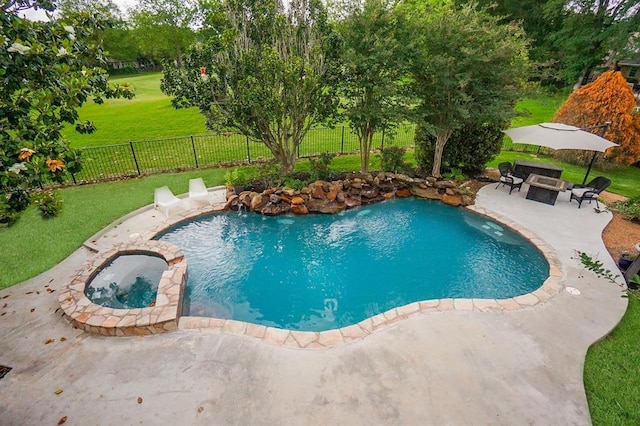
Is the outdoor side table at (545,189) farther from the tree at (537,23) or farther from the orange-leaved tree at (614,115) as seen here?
the tree at (537,23)

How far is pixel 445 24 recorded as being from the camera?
8.88 m

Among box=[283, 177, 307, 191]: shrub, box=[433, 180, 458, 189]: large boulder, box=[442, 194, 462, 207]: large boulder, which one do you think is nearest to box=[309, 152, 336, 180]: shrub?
box=[283, 177, 307, 191]: shrub

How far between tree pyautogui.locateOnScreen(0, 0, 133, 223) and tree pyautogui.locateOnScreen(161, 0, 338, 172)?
513 cm

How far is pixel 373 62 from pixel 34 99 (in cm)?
780

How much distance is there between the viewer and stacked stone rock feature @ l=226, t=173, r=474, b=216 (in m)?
9.53

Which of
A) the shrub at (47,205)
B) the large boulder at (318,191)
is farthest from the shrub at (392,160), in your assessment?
the shrub at (47,205)

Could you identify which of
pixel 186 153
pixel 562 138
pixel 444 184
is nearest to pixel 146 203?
pixel 186 153

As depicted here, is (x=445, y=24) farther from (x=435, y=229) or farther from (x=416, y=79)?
(x=435, y=229)

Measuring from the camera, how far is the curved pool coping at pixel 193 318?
501 cm

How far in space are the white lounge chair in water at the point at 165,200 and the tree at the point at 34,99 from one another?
5400mm

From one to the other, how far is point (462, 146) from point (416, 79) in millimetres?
3161

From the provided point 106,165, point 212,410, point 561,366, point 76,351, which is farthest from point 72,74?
point 106,165

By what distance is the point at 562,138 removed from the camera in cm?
921

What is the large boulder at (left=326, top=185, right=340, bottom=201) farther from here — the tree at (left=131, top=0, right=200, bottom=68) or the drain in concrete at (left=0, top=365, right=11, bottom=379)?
the tree at (left=131, top=0, right=200, bottom=68)
